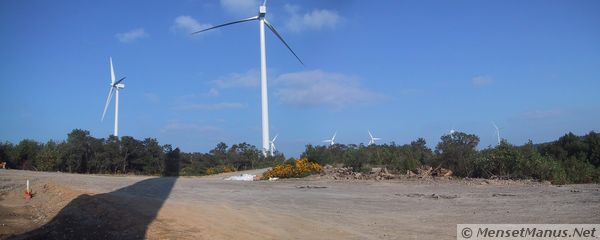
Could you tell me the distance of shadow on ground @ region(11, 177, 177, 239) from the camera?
460 inches

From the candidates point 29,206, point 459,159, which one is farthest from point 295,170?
point 29,206

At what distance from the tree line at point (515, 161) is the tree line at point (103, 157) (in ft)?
53.5

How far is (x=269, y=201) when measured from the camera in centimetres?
1878

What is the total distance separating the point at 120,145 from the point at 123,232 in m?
42.6

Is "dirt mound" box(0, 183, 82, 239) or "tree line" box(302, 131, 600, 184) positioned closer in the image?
"dirt mound" box(0, 183, 82, 239)

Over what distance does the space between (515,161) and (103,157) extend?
123 ft

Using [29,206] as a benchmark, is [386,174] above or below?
above

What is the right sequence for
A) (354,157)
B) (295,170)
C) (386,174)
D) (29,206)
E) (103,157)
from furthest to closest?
1. (103,157)
2. (354,157)
3. (295,170)
4. (386,174)
5. (29,206)

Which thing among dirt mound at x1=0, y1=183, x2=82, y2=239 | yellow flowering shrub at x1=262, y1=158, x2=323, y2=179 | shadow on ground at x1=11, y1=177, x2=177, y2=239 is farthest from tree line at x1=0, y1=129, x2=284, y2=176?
shadow on ground at x1=11, y1=177, x2=177, y2=239

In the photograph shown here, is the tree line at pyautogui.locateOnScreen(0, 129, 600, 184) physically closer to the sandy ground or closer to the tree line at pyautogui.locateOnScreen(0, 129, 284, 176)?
the tree line at pyautogui.locateOnScreen(0, 129, 284, 176)

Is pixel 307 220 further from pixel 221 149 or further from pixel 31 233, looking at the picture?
pixel 221 149

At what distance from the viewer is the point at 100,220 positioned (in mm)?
12734

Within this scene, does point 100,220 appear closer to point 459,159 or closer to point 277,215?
point 277,215

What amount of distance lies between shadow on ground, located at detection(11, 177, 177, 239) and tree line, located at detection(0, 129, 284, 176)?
110 ft
